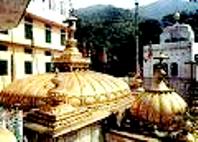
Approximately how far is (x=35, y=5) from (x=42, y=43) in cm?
268

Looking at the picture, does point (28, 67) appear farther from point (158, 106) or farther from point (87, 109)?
point (87, 109)

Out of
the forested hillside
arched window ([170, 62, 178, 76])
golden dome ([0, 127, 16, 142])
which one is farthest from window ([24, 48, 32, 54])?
golden dome ([0, 127, 16, 142])

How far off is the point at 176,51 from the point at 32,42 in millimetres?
13981

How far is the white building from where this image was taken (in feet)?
106

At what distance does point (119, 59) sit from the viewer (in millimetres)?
43344

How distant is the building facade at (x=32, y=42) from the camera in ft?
74.4

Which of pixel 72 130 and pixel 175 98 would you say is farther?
pixel 175 98

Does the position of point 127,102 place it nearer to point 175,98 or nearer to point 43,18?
point 175,98

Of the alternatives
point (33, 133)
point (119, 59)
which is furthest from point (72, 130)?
point (119, 59)

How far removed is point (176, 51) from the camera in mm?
33281

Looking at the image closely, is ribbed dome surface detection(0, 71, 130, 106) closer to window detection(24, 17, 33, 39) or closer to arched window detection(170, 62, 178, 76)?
window detection(24, 17, 33, 39)

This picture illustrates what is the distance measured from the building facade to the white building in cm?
796

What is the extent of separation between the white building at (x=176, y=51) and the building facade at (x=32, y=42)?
26.1ft

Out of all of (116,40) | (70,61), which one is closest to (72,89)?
(70,61)
